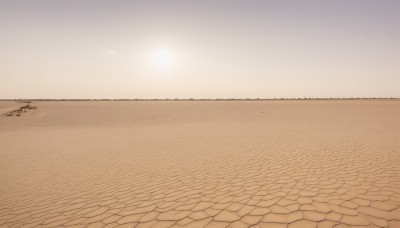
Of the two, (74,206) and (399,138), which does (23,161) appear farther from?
(399,138)

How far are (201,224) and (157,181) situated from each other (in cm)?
232

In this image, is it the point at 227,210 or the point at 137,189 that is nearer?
the point at 227,210

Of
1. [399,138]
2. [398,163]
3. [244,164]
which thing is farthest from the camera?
[399,138]

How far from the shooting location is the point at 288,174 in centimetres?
566

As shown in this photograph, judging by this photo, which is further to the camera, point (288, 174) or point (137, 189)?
point (288, 174)

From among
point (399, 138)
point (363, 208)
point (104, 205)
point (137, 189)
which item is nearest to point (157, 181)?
point (137, 189)

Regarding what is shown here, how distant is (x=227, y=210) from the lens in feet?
13.0

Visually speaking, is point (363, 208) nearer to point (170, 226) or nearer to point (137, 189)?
point (170, 226)

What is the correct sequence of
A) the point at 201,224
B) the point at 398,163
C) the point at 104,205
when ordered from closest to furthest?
1. the point at 201,224
2. the point at 104,205
3. the point at 398,163

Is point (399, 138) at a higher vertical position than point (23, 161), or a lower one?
higher

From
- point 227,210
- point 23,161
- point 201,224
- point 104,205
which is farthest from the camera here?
point 23,161

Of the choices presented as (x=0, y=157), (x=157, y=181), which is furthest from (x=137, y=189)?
(x=0, y=157)

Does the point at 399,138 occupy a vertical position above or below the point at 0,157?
above

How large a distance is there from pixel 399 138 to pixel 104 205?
11433 millimetres
